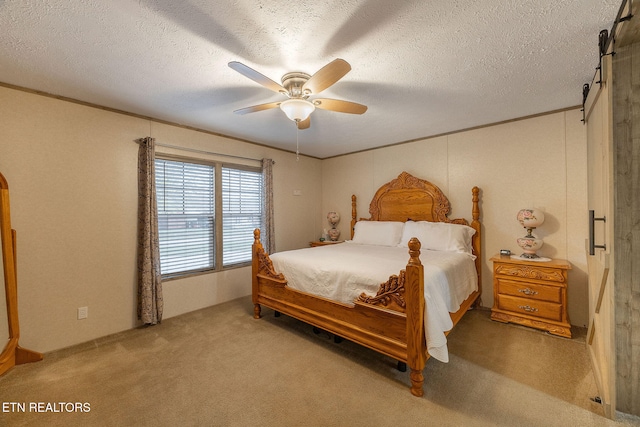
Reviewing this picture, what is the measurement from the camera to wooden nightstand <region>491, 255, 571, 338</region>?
8.45 ft

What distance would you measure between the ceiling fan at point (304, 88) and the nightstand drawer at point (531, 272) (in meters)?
2.33

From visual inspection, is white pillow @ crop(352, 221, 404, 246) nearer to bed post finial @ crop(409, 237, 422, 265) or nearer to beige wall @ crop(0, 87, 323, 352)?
bed post finial @ crop(409, 237, 422, 265)

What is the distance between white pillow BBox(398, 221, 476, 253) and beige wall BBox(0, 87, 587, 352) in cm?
29

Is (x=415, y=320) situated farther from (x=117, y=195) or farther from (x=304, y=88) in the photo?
(x=117, y=195)

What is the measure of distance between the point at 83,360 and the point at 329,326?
216cm

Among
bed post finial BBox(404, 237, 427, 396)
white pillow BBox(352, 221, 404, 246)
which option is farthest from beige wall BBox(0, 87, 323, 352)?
bed post finial BBox(404, 237, 427, 396)

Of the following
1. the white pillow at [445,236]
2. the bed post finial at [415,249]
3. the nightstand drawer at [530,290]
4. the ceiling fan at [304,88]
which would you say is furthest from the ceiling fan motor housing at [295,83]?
the nightstand drawer at [530,290]

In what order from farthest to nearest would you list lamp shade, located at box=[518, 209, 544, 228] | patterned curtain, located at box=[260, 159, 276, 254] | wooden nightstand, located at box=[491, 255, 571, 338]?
patterned curtain, located at box=[260, 159, 276, 254] < lamp shade, located at box=[518, 209, 544, 228] < wooden nightstand, located at box=[491, 255, 571, 338]

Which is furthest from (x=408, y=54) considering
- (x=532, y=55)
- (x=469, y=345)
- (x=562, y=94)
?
(x=469, y=345)

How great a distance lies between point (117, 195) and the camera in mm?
2809

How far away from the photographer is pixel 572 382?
74.7 inches

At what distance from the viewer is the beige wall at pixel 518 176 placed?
280 cm

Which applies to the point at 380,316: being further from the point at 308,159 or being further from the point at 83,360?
the point at 308,159

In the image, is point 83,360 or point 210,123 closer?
point 83,360
